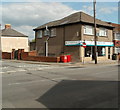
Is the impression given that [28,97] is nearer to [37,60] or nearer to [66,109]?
[66,109]

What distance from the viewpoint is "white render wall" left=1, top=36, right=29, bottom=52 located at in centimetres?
5026

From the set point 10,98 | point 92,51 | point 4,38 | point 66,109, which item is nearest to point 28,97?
point 10,98

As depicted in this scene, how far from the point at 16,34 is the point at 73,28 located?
2733 cm

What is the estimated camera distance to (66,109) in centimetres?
566

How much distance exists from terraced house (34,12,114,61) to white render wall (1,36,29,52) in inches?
670

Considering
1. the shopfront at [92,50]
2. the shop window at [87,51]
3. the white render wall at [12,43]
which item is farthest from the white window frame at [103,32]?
the white render wall at [12,43]

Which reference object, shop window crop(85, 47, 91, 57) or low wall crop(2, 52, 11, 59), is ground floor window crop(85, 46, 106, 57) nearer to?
shop window crop(85, 47, 91, 57)

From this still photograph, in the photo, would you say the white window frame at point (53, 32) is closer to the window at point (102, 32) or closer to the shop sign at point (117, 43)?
the window at point (102, 32)

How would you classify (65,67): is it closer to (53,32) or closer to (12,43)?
(53,32)

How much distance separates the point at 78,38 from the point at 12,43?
1089 inches

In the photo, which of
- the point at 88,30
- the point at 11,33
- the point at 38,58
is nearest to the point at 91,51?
the point at 88,30

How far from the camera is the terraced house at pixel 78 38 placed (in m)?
29.3

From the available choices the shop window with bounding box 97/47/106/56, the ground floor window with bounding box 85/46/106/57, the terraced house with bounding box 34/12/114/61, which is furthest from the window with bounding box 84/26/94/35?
the shop window with bounding box 97/47/106/56

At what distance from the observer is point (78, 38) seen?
96.2 ft
